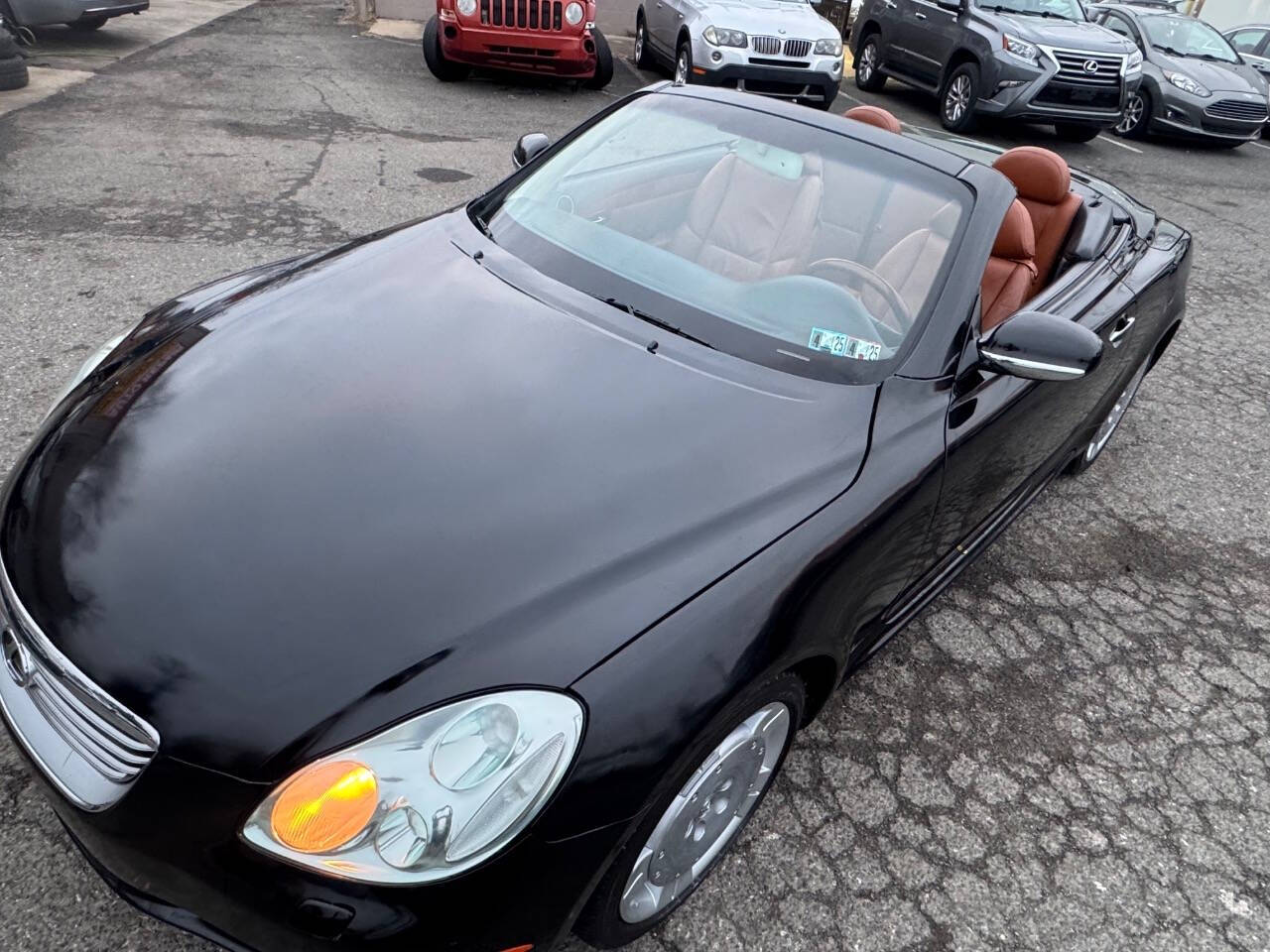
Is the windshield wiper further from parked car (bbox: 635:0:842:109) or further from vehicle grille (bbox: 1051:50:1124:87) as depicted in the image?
vehicle grille (bbox: 1051:50:1124:87)

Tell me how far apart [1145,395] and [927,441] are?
3257 mm

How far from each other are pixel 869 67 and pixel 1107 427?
9661 mm

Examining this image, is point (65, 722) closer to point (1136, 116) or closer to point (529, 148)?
point (529, 148)

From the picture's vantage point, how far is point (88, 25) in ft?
33.4

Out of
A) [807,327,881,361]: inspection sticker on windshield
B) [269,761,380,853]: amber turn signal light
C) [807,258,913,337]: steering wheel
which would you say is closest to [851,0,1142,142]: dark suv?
[807,258,913,337]: steering wheel

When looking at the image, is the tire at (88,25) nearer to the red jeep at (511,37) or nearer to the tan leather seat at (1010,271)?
the red jeep at (511,37)

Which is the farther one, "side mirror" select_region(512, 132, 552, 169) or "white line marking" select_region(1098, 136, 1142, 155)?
"white line marking" select_region(1098, 136, 1142, 155)

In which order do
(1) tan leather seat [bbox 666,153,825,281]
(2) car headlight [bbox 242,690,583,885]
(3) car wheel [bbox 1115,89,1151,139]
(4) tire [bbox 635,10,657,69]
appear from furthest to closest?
(4) tire [bbox 635,10,657,69], (3) car wheel [bbox 1115,89,1151,139], (1) tan leather seat [bbox 666,153,825,281], (2) car headlight [bbox 242,690,583,885]

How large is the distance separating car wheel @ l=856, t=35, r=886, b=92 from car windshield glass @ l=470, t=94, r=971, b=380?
10.3 meters

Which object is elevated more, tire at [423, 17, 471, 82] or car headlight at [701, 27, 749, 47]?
car headlight at [701, 27, 749, 47]

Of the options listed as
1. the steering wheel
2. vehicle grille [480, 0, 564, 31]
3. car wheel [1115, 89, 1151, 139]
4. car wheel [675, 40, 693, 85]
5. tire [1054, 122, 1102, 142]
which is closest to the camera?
the steering wheel

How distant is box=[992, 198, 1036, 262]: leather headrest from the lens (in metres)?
2.75

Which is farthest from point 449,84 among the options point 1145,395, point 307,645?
point 307,645

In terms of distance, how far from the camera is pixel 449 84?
31.2 ft
